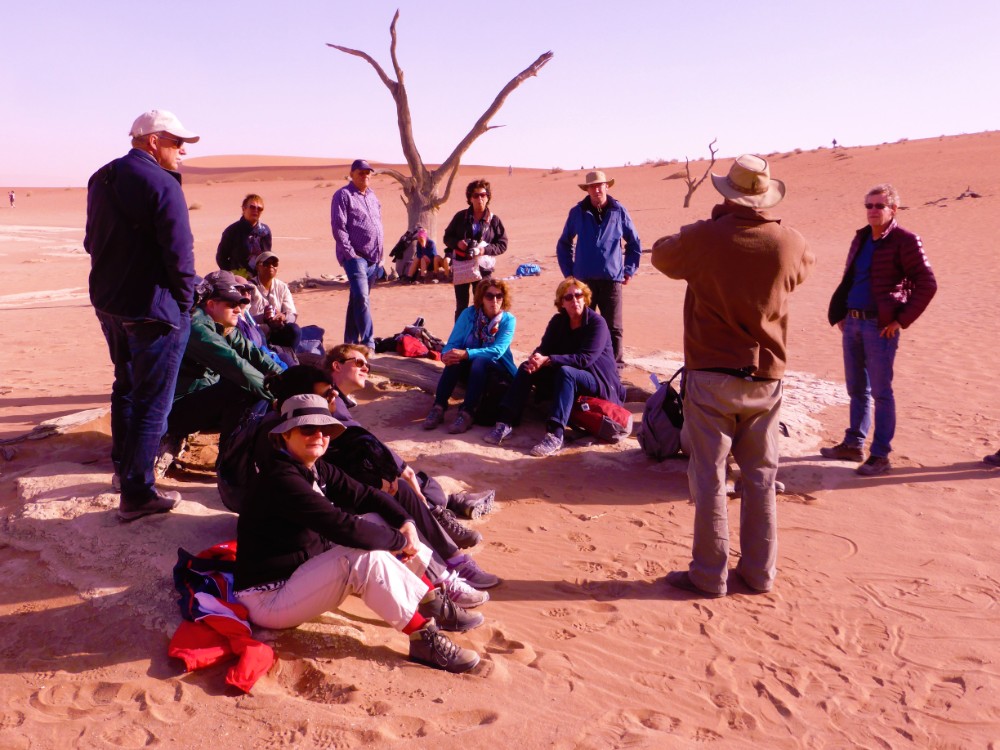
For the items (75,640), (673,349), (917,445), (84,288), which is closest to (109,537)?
(75,640)

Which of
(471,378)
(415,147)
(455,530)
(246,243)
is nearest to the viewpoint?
(455,530)

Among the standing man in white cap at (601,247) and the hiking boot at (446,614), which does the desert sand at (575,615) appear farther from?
the standing man in white cap at (601,247)

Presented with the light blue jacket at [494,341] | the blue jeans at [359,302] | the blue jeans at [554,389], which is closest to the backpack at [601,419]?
the blue jeans at [554,389]

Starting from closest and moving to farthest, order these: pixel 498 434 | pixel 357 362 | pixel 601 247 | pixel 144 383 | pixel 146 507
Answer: pixel 144 383 < pixel 146 507 < pixel 357 362 < pixel 498 434 < pixel 601 247

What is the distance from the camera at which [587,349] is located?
6.54 metres

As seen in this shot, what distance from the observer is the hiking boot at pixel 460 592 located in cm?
393

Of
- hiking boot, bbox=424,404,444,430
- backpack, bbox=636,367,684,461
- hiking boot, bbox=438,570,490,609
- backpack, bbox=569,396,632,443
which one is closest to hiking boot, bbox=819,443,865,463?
backpack, bbox=636,367,684,461

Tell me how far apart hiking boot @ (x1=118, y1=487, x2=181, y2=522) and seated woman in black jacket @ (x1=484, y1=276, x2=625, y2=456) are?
2638 mm

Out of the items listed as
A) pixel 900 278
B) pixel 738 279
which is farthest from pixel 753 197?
pixel 900 278

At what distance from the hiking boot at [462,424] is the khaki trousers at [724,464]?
270 cm

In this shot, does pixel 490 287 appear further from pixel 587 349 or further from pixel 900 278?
pixel 900 278

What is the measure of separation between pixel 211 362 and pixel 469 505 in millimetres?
1910

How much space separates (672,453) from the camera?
20.1 feet

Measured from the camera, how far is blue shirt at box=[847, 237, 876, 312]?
→ 582 centimetres
